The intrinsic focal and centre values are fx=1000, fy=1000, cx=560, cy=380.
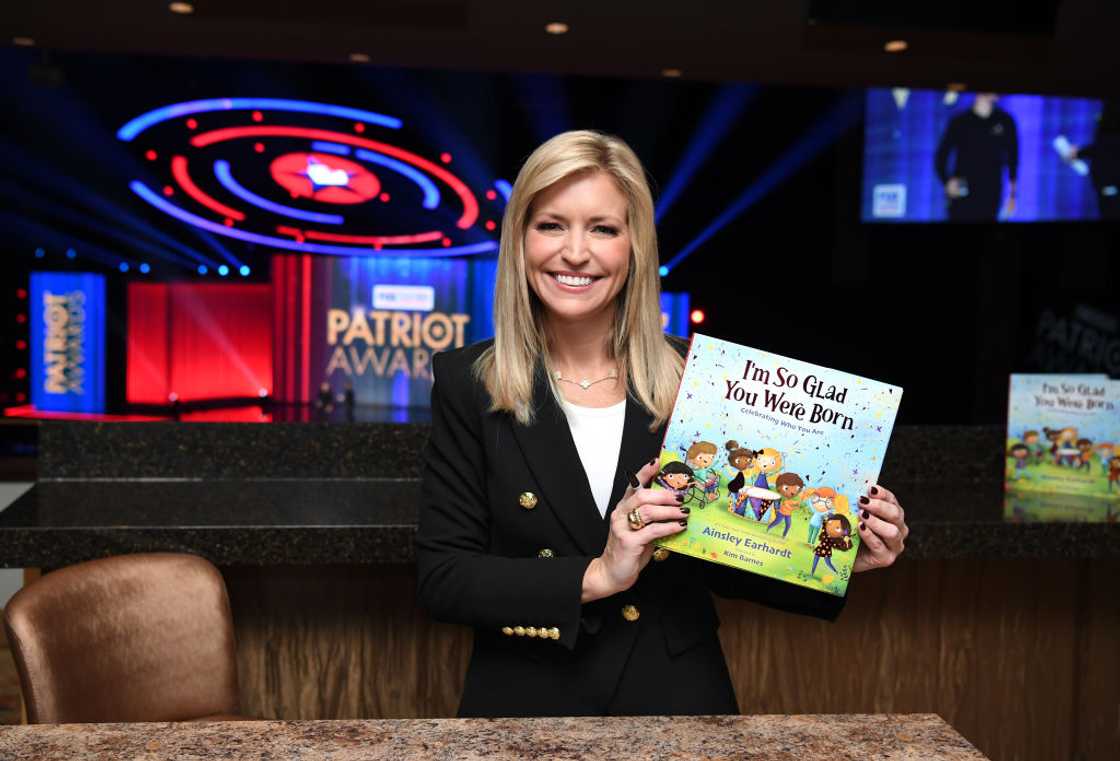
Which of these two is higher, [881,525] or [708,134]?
[708,134]

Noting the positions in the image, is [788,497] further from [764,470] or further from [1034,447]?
[1034,447]

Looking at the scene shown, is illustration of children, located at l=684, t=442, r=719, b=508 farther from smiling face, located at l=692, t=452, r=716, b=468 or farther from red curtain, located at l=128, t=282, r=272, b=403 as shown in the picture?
red curtain, located at l=128, t=282, r=272, b=403

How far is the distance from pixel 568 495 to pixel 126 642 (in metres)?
0.83

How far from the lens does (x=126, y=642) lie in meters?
1.68

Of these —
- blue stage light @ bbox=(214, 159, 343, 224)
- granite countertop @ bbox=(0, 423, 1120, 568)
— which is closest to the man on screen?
granite countertop @ bbox=(0, 423, 1120, 568)

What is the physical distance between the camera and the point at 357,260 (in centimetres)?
561

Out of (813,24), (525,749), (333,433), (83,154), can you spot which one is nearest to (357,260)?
(83,154)

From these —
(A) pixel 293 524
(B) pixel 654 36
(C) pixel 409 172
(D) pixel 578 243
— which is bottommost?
(A) pixel 293 524

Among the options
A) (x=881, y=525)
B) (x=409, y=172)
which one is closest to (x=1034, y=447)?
(x=881, y=525)

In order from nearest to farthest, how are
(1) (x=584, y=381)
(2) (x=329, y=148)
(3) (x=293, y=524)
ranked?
(1) (x=584, y=381) → (3) (x=293, y=524) → (2) (x=329, y=148)

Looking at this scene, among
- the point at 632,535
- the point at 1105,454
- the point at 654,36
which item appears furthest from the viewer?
the point at 654,36

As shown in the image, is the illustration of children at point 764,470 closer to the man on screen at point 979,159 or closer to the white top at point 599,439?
the white top at point 599,439

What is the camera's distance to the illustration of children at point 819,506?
133 cm

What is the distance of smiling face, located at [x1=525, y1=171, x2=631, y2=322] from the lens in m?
1.40
